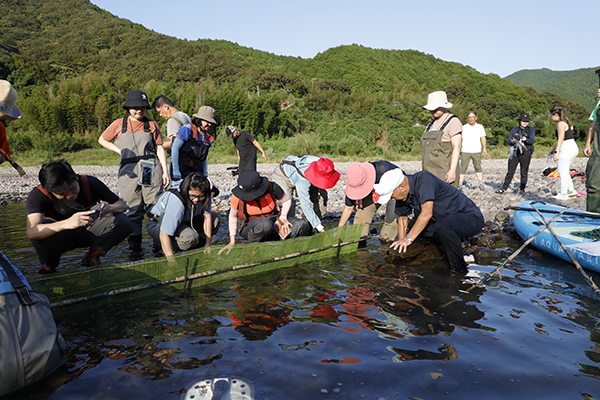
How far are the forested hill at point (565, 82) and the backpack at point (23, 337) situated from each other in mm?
132269

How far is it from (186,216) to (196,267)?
781mm

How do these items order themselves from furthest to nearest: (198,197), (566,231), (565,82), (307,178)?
(565,82) → (566,231) → (307,178) → (198,197)

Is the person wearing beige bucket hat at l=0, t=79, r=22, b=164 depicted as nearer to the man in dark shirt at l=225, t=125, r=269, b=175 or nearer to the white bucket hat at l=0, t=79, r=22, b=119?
the white bucket hat at l=0, t=79, r=22, b=119

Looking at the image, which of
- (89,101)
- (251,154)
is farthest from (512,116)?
(251,154)

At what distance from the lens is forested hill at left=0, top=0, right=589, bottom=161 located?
85.8ft

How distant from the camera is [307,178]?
217 inches

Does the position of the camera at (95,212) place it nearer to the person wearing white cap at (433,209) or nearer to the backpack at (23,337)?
the backpack at (23,337)

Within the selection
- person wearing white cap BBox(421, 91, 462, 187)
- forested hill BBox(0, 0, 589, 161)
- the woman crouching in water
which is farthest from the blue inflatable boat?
forested hill BBox(0, 0, 589, 161)

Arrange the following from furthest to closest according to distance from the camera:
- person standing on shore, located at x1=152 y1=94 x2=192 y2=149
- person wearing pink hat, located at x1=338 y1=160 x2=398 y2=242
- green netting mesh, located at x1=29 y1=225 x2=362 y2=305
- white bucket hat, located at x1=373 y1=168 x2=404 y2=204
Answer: person standing on shore, located at x1=152 y1=94 x2=192 y2=149 < person wearing pink hat, located at x1=338 y1=160 x2=398 y2=242 < white bucket hat, located at x1=373 y1=168 x2=404 y2=204 < green netting mesh, located at x1=29 y1=225 x2=362 y2=305

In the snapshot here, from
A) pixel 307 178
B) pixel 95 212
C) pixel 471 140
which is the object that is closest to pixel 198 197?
pixel 95 212

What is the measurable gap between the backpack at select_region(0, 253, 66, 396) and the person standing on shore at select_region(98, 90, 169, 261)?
8.38ft

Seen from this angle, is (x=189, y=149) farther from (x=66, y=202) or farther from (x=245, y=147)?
(x=245, y=147)

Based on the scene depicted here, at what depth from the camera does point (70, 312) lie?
3574 millimetres

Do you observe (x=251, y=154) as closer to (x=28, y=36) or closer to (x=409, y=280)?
(x=409, y=280)
